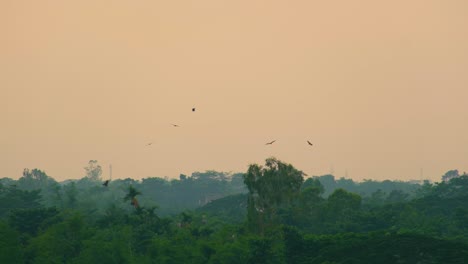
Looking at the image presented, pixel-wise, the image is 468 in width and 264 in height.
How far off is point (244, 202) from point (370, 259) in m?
114

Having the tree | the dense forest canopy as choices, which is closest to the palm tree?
the dense forest canopy

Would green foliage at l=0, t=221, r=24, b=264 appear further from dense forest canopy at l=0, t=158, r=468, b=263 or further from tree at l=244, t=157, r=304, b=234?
tree at l=244, t=157, r=304, b=234

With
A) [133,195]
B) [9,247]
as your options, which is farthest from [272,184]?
[9,247]

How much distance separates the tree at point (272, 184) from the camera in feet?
360

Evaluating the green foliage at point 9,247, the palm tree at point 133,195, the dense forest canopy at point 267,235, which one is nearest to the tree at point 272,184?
the dense forest canopy at point 267,235

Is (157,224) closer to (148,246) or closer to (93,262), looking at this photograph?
(148,246)

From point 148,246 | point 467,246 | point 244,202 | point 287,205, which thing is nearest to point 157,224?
point 148,246

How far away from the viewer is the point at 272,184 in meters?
113

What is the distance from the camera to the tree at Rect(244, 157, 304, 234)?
109875 mm

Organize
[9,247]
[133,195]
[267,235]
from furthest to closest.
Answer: [133,195] < [267,235] < [9,247]

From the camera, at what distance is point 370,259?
68.5m

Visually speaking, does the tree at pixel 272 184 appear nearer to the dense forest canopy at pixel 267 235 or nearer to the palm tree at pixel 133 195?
the dense forest canopy at pixel 267 235

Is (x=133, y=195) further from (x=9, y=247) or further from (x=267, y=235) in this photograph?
(x=9, y=247)

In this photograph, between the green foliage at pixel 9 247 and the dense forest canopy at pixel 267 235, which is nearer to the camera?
the dense forest canopy at pixel 267 235
